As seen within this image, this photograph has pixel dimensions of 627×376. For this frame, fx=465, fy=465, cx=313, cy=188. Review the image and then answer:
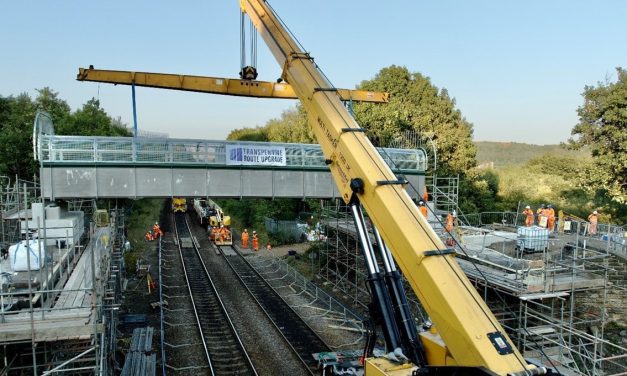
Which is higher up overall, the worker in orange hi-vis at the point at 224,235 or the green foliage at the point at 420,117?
the green foliage at the point at 420,117

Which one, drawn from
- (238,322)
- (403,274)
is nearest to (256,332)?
(238,322)

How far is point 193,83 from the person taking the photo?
782 inches

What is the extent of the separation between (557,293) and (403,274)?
291 inches

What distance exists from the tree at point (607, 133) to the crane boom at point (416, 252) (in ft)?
62.0

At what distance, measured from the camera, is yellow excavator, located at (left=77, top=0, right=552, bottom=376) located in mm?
5852

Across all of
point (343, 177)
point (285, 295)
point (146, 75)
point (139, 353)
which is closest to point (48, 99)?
point (146, 75)

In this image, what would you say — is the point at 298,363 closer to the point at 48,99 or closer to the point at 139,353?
the point at 139,353

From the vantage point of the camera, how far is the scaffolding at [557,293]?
1254cm

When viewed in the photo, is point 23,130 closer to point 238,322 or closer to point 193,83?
point 193,83

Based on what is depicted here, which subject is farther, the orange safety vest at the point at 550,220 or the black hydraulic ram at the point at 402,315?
the orange safety vest at the point at 550,220

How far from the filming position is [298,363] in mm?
14570

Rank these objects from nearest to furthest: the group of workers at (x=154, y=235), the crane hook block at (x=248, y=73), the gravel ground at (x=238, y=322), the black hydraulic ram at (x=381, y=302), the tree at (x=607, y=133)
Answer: the black hydraulic ram at (x=381, y=302) → the gravel ground at (x=238, y=322) → the crane hook block at (x=248, y=73) → the tree at (x=607, y=133) → the group of workers at (x=154, y=235)

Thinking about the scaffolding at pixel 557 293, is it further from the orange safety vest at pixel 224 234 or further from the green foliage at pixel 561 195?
the orange safety vest at pixel 224 234

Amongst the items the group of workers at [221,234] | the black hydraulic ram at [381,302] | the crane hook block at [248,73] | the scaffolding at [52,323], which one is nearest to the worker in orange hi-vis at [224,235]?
the group of workers at [221,234]
